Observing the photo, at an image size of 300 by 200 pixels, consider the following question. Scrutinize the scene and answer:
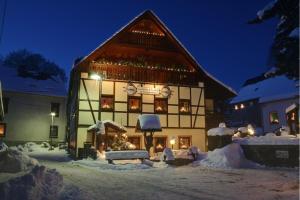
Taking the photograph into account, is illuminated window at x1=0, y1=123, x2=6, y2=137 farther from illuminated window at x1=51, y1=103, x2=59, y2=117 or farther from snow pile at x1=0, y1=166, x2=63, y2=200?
snow pile at x1=0, y1=166, x2=63, y2=200

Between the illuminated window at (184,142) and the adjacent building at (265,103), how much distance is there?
11.3m

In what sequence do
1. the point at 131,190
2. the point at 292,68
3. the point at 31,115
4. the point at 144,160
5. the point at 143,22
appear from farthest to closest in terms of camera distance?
the point at 31,115 → the point at 143,22 → the point at 144,160 → the point at 131,190 → the point at 292,68

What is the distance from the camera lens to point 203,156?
23.0m

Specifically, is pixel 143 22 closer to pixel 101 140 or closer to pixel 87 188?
pixel 101 140

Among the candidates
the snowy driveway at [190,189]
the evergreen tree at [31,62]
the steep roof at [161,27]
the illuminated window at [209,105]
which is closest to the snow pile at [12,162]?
the snowy driveway at [190,189]

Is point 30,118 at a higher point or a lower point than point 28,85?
lower

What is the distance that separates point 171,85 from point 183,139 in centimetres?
506

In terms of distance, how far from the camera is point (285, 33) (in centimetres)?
885

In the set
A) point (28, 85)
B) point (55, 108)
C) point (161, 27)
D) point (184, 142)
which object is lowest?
point (184, 142)

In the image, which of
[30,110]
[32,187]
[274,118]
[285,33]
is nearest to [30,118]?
[30,110]

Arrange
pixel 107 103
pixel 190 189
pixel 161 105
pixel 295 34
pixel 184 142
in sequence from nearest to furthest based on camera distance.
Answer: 1. pixel 295 34
2. pixel 190 189
3. pixel 107 103
4. pixel 161 105
5. pixel 184 142

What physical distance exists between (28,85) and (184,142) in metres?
25.8

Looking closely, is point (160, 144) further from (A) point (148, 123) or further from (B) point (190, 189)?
(B) point (190, 189)

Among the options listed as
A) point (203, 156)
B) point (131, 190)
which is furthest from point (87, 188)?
point (203, 156)
